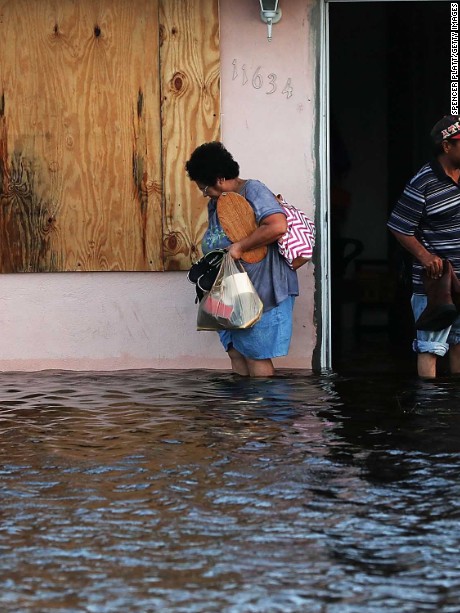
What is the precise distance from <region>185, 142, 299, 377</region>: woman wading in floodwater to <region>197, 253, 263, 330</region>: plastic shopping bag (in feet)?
0.36

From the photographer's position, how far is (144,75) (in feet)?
26.9

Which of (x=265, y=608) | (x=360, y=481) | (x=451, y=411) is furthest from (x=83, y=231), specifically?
(x=265, y=608)

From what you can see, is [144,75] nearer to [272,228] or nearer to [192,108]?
[192,108]

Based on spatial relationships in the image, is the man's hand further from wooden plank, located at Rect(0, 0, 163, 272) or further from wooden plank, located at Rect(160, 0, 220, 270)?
wooden plank, located at Rect(0, 0, 163, 272)

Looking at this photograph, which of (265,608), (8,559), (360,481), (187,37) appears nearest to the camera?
(265,608)

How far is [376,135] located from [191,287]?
202 inches

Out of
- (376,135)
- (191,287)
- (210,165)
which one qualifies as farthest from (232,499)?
(376,135)

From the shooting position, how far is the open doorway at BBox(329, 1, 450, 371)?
11.8 meters

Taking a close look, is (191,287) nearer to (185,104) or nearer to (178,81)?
(185,104)

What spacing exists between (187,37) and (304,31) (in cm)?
81

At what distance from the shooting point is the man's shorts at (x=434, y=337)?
24.7 feet

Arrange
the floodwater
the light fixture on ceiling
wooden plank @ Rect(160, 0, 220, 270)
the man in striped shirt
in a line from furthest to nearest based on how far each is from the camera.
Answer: wooden plank @ Rect(160, 0, 220, 270) < the light fixture on ceiling < the man in striped shirt < the floodwater

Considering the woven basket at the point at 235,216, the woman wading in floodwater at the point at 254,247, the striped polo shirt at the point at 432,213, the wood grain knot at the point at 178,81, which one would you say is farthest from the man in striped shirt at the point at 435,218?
the wood grain knot at the point at 178,81

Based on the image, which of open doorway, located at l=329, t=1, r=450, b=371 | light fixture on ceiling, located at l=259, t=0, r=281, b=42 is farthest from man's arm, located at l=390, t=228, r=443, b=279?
open doorway, located at l=329, t=1, r=450, b=371
